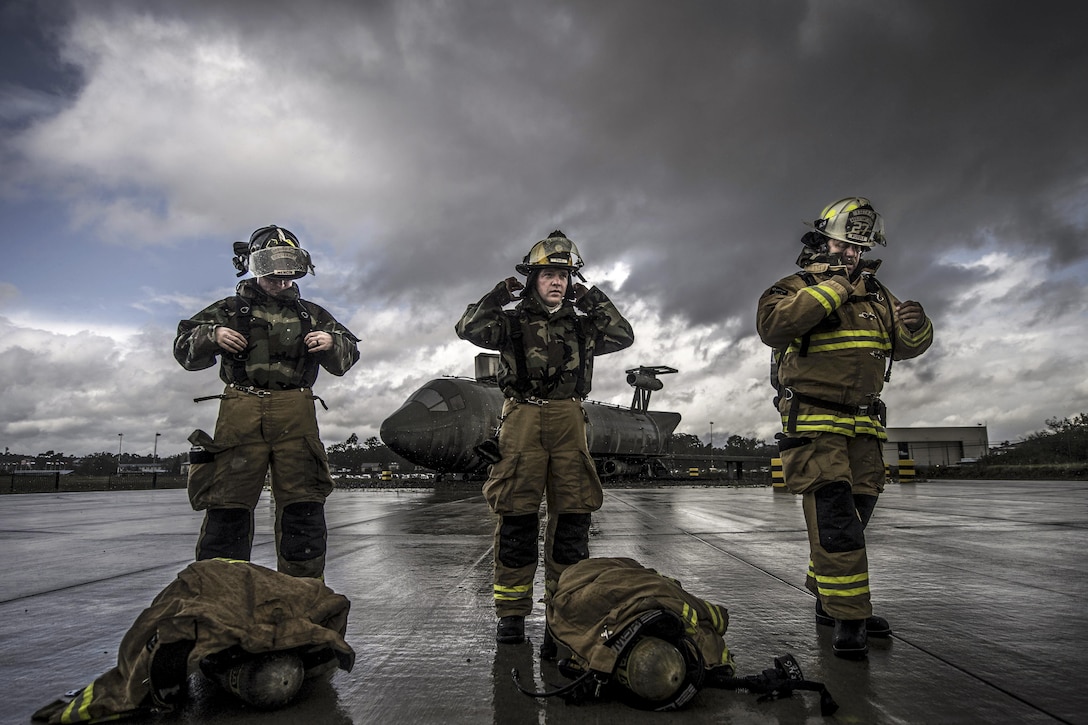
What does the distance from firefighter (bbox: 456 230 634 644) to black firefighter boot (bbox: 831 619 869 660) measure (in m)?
1.18

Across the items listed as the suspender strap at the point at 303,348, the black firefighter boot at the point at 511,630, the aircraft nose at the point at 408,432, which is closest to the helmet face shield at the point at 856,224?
the black firefighter boot at the point at 511,630

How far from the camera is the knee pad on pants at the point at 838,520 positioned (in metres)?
2.82

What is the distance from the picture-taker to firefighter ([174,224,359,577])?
3.31 metres

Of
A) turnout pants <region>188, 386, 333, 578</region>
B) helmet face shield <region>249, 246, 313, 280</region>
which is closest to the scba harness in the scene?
turnout pants <region>188, 386, 333, 578</region>

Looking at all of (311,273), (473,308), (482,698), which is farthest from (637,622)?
(311,273)

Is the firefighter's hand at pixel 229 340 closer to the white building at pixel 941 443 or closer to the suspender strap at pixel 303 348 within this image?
the suspender strap at pixel 303 348

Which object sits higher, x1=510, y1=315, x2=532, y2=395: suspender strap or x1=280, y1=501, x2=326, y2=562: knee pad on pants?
x1=510, y1=315, x2=532, y2=395: suspender strap

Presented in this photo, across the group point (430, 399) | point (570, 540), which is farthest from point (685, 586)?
point (430, 399)

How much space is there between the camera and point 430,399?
18062 mm

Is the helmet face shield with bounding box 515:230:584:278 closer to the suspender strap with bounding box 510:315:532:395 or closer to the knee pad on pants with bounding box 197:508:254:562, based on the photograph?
the suspender strap with bounding box 510:315:532:395

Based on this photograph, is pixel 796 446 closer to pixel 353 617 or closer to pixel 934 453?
pixel 353 617

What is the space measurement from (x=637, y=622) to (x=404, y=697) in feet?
2.76

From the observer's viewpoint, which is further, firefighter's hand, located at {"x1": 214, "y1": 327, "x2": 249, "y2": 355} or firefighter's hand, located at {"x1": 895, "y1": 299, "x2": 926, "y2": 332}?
firefighter's hand, located at {"x1": 214, "y1": 327, "x2": 249, "y2": 355}

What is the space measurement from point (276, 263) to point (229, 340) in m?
0.54
